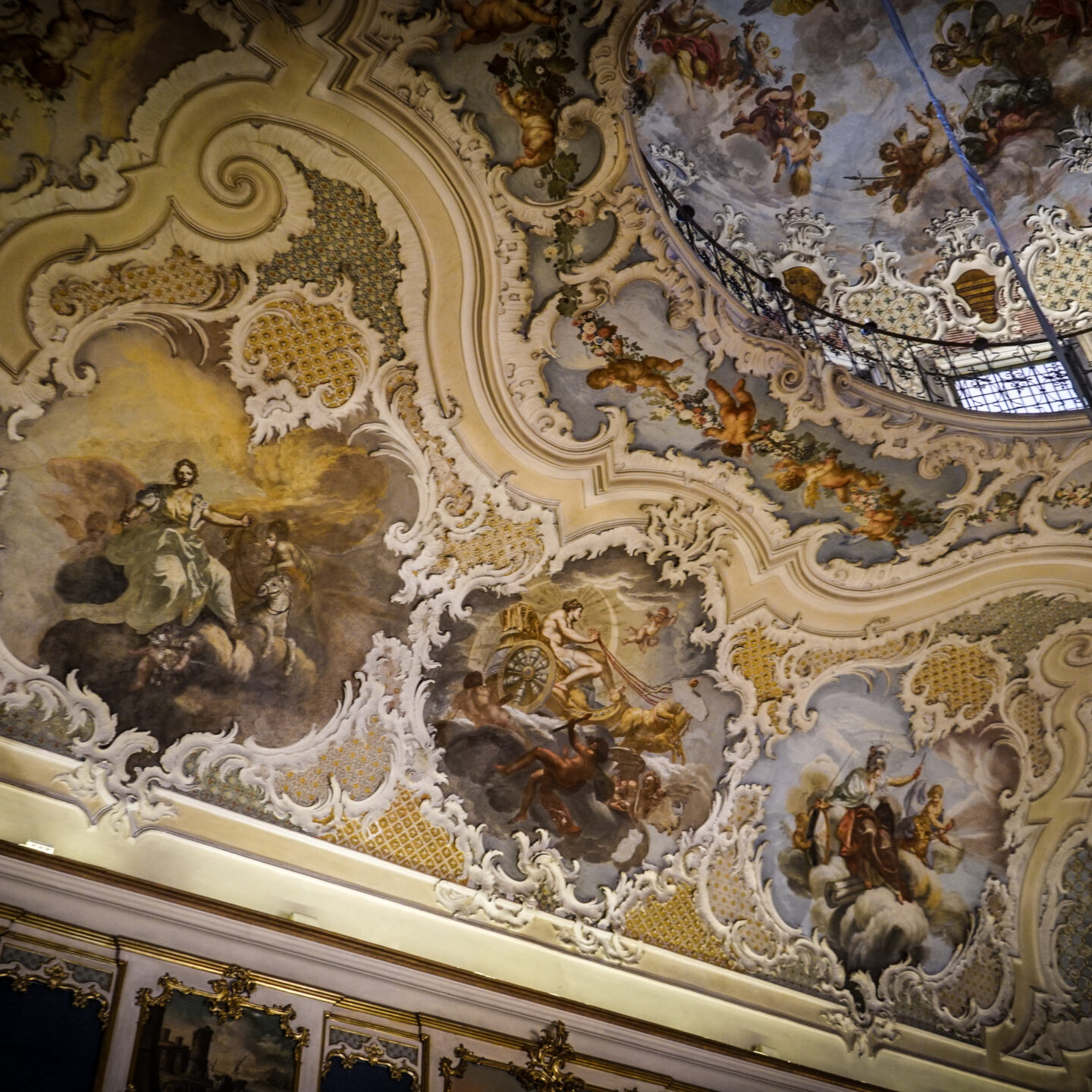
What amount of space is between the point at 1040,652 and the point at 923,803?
1976mm

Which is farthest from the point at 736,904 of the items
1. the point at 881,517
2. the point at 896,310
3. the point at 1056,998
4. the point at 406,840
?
the point at 896,310

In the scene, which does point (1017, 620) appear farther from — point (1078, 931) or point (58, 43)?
point (58, 43)

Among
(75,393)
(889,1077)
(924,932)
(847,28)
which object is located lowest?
(889,1077)

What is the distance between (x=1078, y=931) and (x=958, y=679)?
3019mm

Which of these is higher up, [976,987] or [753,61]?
[753,61]

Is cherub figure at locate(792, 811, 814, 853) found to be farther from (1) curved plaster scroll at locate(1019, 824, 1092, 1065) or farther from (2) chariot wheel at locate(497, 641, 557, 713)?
(2) chariot wheel at locate(497, 641, 557, 713)

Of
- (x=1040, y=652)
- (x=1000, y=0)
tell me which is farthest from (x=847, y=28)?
(x=1040, y=652)

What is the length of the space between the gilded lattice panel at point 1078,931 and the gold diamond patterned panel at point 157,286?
1026 cm

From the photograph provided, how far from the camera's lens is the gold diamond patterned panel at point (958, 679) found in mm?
11328

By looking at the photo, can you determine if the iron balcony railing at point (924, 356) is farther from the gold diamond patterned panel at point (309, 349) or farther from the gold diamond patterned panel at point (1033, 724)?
the gold diamond patterned panel at point (309, 349)

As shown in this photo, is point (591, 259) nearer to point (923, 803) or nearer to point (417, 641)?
point (417, 641)

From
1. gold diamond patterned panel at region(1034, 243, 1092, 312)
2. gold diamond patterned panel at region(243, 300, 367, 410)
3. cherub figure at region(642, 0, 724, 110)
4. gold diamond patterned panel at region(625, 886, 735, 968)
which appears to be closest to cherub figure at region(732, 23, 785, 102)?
cherub figure at region(642, 0, 724, 110)

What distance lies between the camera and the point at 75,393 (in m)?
8.12

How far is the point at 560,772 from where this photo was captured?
33.1 ft
